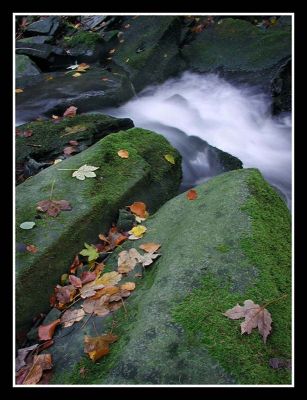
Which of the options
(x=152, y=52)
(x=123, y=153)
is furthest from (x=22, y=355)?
(x=152, y=52)

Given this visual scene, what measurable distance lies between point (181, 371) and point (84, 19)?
1045 centimetres

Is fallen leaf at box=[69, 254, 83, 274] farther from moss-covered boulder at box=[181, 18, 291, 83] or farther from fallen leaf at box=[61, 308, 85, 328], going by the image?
moss-covered boulder at box=[181, 18, 291, 83]

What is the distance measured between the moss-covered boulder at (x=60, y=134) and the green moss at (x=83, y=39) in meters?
4.45

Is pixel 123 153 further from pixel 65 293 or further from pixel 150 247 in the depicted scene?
pixel 65 293

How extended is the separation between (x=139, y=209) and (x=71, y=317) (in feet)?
4.56

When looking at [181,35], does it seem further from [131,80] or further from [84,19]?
[84,19]

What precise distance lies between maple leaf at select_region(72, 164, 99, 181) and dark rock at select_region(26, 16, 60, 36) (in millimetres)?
7501

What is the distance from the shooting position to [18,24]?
11102mm

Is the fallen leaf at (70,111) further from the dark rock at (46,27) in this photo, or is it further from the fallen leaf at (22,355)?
the dark rock at (46,27)

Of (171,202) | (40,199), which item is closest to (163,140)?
(171,202)

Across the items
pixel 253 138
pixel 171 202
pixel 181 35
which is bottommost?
pixel 253 138

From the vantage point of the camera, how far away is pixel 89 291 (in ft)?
10.2

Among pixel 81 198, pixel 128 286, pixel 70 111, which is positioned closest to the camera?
pixel 128 286

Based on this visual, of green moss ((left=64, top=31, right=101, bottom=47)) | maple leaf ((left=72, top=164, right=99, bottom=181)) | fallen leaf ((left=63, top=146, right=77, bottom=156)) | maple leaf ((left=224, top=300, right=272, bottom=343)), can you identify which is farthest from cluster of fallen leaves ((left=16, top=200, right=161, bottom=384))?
green moss ((left=64, top=31, right=101, bottom=47))
